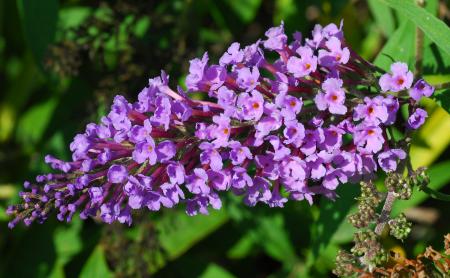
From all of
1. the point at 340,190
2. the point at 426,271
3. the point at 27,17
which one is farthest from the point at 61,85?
the point at 426,271

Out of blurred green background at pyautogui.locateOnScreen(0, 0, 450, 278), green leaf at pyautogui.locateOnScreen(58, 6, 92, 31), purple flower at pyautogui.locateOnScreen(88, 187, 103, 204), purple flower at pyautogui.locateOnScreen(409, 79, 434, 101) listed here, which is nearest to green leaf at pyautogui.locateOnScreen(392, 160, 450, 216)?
blurred green background at pyautogui.locateOnScreen(0, 0, 450, 278)

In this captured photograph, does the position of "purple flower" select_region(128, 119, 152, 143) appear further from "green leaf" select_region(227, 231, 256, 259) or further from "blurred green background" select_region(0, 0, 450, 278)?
"green leaf" select_region(227, 231, 256, 259)

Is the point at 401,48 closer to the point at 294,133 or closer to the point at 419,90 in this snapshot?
the point at 419,90

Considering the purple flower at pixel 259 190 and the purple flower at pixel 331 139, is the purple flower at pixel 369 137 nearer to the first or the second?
the purple flower at pixel 331 139

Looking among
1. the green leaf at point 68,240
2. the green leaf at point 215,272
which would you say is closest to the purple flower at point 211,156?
the green leaf at point 215,272

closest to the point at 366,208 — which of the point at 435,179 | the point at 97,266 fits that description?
the point at 435,179
